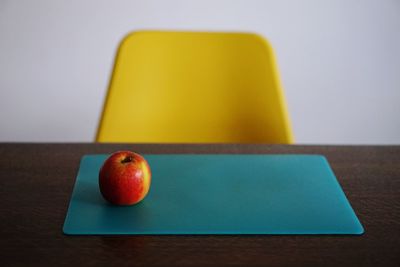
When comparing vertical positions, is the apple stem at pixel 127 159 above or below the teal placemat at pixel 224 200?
above

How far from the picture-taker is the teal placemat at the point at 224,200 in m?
0.87

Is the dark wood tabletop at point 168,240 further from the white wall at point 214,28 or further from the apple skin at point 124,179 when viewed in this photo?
the white wall at point 214,28

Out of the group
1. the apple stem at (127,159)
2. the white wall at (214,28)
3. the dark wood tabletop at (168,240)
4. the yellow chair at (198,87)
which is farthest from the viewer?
the white wall at (214,28)

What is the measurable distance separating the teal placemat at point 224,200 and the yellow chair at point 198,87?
38cm

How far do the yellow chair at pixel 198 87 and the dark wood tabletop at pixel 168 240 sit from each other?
1.49 ft

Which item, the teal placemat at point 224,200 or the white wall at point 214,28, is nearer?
the teal placemat at point 224,200

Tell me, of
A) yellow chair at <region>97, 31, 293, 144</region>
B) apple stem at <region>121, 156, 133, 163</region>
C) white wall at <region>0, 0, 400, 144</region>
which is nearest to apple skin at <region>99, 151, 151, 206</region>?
apple stem at <region>121, 156, 133, 163</region>

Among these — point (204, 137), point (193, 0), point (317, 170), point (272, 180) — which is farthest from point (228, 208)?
point (193, 0)

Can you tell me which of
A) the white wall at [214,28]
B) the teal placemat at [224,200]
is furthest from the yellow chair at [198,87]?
the white wall at [214,28]

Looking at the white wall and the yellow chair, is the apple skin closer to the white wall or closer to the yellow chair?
the yellow chair

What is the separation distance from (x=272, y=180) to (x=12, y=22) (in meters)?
1.55

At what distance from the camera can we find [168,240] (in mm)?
829

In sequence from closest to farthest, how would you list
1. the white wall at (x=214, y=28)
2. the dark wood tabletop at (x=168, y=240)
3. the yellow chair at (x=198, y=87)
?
1. the dark wood tabletop at (x=168, y=240)
2. the yellow chair at (x=198, y=87)
3. the white wall at (x=214, y=28)

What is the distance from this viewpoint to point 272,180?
1032 mm
